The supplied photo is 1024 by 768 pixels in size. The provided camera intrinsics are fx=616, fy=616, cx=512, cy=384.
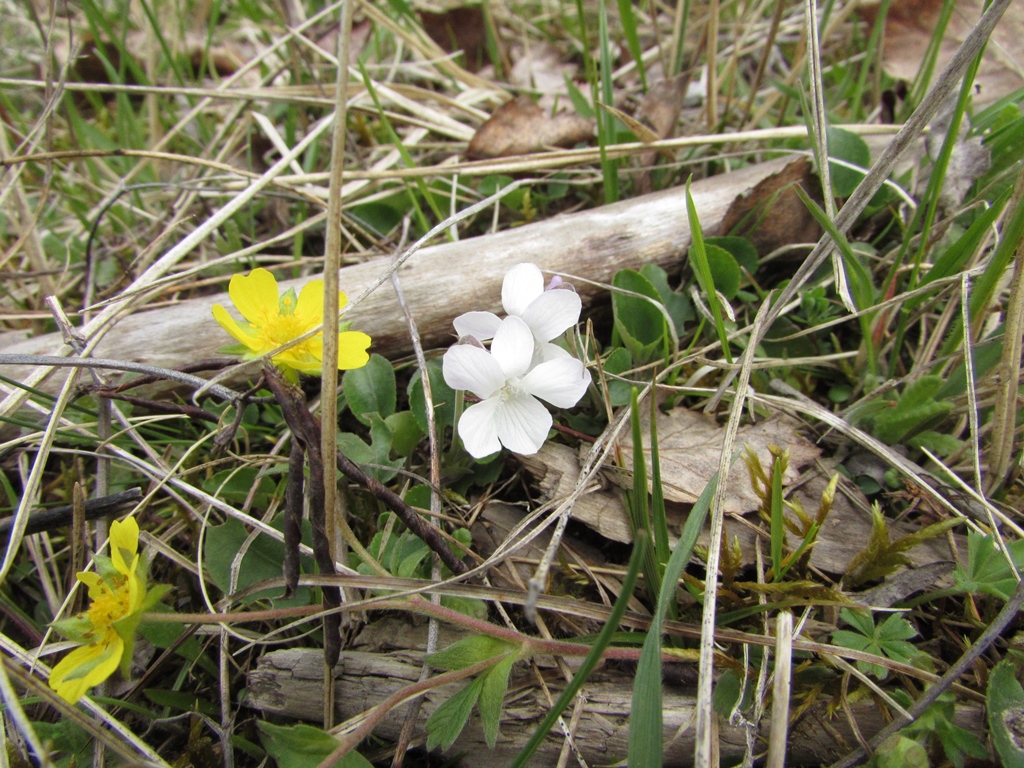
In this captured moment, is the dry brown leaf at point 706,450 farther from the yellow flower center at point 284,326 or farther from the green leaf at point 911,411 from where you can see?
the yellow flower center at point 284,326

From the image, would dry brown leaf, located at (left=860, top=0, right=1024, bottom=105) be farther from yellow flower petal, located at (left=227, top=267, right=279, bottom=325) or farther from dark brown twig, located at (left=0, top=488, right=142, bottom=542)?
dark brown twig, located at (left=0, top=488, right=142, bottom=542)

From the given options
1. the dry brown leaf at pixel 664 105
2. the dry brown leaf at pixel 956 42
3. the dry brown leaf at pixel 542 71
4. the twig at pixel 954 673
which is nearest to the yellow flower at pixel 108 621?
the twig at pixel 954 673

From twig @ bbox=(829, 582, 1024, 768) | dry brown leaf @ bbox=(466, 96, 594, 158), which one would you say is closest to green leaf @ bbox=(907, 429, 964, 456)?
twig @ bbox=(829, 582, 1024, 768)

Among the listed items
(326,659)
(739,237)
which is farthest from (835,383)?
(326,659)

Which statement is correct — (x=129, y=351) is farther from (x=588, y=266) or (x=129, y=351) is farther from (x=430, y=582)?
(x=588, y=266)

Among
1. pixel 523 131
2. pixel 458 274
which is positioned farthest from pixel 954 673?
pixel 523 131

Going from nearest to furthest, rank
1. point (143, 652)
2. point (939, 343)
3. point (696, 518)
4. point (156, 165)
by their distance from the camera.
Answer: point (696, 518) → point (143, 652) → point (939, 343) → point (156, 165)
